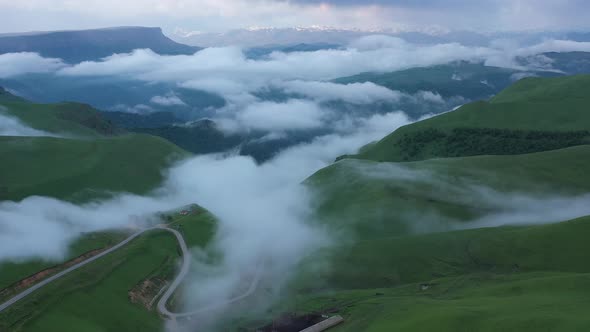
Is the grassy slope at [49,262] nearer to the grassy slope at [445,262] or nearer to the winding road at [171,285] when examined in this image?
the winding road at [171,285]

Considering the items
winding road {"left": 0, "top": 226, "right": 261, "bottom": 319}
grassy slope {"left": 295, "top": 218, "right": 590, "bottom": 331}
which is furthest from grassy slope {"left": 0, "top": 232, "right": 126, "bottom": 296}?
grassy slope {"left": 295, "top": 218, "right": 590, "bottom": 331}

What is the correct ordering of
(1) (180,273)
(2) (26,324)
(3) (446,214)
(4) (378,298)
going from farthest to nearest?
(3) (446,214) → (1) (180,273) → (4) (378,298) → (2) (26,324)

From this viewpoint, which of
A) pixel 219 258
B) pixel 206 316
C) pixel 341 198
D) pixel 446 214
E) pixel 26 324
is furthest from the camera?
pixel 341 198

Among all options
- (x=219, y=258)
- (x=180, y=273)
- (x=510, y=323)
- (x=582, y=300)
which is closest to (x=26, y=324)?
(x=180, y=273)

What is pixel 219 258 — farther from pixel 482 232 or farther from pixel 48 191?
pixel 48 191

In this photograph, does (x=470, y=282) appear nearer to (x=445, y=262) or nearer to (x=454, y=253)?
(x=445, y=262)

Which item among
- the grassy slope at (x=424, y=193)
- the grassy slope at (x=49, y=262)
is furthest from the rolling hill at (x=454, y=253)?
the grassy slope at (x=49, y=262)

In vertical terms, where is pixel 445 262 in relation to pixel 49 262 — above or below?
below

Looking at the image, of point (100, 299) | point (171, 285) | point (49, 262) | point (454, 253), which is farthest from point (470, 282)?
point (49, 262)

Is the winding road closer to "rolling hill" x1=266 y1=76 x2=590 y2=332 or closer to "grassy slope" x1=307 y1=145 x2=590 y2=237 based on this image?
"rolling hill" x1=266 y1=76 x2=590 y2=332
